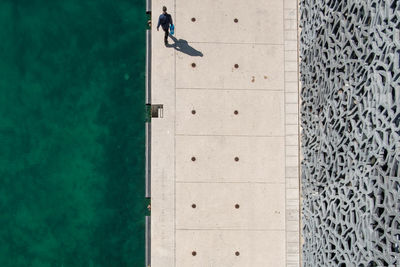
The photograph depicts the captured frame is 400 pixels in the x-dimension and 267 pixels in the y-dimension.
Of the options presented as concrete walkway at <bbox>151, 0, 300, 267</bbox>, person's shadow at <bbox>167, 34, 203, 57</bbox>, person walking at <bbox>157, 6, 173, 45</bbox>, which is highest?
person walking at <bbox>157, 6, 173, 45</bbox>

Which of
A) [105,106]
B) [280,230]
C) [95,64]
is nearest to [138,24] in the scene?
[95,64]

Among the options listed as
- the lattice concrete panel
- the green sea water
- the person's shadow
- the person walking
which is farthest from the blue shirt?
the lattice concrete panel

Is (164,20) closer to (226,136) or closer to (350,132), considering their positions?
(226,136)

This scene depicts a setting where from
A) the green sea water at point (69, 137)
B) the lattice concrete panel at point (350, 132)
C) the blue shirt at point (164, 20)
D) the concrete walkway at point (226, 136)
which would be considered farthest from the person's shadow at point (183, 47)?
the lattice concrete panel at point (350, 132)

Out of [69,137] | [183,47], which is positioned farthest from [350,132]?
[69,137]

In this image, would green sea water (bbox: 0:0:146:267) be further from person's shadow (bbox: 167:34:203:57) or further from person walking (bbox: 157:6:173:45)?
person walking (bbox: 157:6:173:45)

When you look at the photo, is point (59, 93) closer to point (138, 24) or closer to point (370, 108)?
point (138, 24)

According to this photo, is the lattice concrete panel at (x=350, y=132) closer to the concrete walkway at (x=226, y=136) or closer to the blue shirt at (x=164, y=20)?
the concrete walkway at (x=226, y=136)
